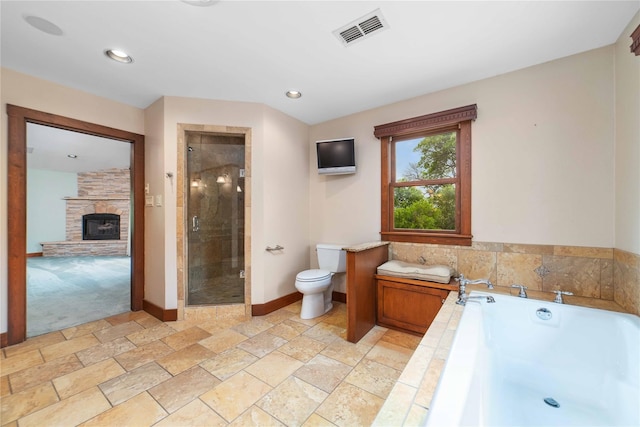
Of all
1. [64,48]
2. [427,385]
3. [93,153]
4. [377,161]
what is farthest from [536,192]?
[93,153]

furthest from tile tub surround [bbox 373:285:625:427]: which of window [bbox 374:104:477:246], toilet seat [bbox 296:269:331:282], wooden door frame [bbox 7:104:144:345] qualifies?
wooden door frame [bbox 7:104:144:345]

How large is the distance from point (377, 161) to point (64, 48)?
2843 millimetres

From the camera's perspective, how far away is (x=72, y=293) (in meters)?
3.34

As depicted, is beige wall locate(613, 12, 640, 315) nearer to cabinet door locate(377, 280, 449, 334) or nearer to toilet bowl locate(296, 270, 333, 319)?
cabinet door locate(377, 280, 449, 334)

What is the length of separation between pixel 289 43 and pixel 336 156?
1396mm

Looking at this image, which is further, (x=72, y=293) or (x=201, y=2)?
(x=72, y=293)

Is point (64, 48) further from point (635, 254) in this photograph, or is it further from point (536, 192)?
point (635, 254)

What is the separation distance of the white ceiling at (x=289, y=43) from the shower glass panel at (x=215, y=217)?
602 mm

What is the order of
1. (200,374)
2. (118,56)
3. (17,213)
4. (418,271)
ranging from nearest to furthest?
(200,374), (118,56), (17,213), (418,271)

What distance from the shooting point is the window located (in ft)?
7.64

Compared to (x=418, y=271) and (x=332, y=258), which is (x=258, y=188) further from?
(x=418, y=271)

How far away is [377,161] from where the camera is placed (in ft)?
9.28

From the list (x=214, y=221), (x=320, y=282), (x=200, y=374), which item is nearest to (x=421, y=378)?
Answer: (x=200, y=374)

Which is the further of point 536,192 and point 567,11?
point 536,192
